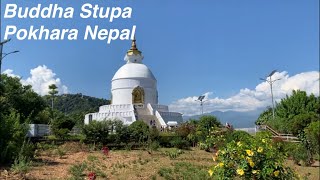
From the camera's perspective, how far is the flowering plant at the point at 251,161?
24.5ft

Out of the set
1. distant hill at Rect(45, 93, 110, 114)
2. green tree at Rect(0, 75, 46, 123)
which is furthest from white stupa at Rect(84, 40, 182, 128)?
distant hill at Rect(45, 93, 110, 114)

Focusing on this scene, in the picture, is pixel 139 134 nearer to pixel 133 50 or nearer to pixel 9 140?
pixel 9 140

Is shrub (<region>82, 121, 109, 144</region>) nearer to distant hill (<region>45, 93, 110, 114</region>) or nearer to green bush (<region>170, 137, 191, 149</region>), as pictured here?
green bush (<region>170, 137, 191, 149</region>)

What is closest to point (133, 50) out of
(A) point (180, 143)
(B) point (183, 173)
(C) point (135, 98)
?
(C) point (135, 98)

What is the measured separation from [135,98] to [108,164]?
26.4 metres

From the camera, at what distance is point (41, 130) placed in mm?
30062

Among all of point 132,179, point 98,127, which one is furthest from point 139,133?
point 132,179

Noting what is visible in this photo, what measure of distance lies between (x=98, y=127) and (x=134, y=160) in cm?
643

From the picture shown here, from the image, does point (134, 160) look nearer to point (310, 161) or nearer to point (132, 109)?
point (310, 161)

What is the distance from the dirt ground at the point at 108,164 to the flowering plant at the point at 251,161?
502 centimetres

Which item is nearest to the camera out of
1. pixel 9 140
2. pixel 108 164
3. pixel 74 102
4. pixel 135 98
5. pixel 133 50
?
pixel 9 140

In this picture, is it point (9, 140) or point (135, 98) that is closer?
point (9, 140)

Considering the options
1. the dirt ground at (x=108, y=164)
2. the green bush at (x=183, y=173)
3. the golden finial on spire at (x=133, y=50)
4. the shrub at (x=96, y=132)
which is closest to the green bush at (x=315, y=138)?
the dirt ground at (x=108, y=164)

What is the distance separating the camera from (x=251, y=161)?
24.3 ft
